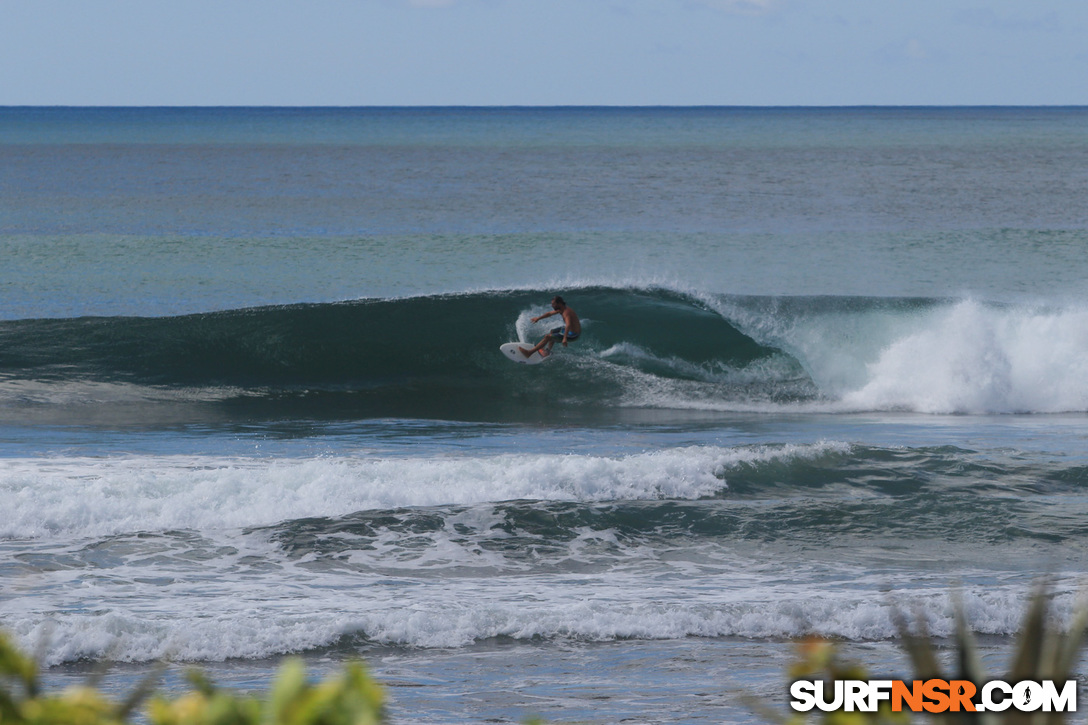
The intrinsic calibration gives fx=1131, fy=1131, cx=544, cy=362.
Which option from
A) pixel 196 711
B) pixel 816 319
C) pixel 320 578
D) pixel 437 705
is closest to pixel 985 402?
pixel 816 319

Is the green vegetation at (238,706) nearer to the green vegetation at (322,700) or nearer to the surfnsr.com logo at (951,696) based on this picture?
the green vegetation at (322,700)

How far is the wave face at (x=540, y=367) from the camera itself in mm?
18000

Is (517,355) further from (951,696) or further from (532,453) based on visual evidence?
(951,696)

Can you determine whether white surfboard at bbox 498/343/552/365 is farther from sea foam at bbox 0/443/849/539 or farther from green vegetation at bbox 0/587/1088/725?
green vegetation at bbox 0/587/1088/725

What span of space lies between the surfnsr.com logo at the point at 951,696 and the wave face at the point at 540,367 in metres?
15.8

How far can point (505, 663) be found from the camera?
7277 millimetres

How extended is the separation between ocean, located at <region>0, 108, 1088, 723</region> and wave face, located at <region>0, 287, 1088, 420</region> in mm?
85

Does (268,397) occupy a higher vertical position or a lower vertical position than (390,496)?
higher

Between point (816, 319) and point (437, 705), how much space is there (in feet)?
59.6

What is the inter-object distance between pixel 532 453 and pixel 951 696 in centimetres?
1291

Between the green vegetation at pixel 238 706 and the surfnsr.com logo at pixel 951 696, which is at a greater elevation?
the green vegetation at pixel 238 706

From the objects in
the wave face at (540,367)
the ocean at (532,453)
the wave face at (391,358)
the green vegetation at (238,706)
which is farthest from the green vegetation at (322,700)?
the wave face at (391,358)

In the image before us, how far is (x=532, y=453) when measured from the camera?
14.1 metres

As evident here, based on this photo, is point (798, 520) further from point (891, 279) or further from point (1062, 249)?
point (1062, 249)
